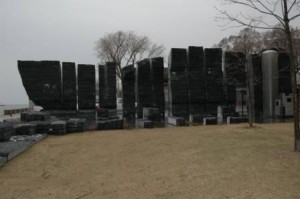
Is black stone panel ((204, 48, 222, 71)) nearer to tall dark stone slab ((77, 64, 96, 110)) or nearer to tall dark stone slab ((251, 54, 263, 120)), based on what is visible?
tall dark stone slab ((251, 54, 263, 120))

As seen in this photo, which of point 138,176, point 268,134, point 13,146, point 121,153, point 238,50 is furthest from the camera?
point 238,50

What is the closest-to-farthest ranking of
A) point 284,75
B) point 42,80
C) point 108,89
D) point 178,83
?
1. point 42,80
2. point 178,83
3. point 108,89
4. point 284,75

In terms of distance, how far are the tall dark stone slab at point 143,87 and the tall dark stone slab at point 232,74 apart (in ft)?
16.2

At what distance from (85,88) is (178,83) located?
588 cm

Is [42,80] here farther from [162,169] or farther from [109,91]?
[162,169]

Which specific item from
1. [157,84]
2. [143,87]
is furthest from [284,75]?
[143,87]

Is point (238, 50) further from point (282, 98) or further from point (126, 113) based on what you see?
point (126, 113)

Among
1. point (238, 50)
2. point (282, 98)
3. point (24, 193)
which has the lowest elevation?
point (24, 193)

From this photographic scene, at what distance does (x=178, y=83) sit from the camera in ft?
80.4

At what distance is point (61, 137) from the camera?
16188 mm

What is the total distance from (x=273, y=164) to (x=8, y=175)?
20.7ft

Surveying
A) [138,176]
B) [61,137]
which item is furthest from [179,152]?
[61,137]

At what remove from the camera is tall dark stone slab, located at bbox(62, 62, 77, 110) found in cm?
2422

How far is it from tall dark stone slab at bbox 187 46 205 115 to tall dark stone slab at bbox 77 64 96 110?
622 cm
